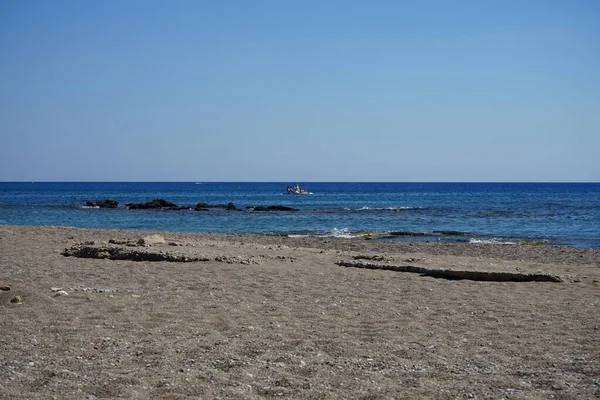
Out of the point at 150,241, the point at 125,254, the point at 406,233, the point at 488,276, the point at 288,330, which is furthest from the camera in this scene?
the point at 406,233

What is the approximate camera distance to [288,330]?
8008 millimetres

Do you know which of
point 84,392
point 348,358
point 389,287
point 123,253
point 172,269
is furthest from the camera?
point 123,253

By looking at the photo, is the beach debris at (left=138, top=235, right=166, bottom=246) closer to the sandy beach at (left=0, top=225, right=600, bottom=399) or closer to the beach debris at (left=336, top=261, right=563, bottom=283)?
the sandy beach at (left=0, top=225, right=600, bottom=399)

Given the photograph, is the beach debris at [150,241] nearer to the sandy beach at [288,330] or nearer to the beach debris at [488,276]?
the sandy beach at [288,330]

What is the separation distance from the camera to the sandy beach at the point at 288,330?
5.87 m

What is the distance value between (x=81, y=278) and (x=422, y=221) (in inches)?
1182

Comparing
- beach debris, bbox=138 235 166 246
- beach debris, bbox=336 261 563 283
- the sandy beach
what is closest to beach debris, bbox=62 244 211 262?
the sandy beach

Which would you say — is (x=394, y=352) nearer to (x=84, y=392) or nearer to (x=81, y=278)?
(x=84, y=392)

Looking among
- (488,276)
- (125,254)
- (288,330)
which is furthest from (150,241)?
(288,330)

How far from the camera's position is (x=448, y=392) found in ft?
18.7

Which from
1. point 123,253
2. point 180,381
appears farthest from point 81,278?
point 180,381

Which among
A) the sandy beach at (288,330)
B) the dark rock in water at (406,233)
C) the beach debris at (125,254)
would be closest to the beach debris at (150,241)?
the beach debris at (125,254)

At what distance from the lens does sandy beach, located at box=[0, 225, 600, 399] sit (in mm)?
5871

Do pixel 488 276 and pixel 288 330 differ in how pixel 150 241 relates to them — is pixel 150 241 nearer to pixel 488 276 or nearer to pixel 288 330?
pixel 488 276
